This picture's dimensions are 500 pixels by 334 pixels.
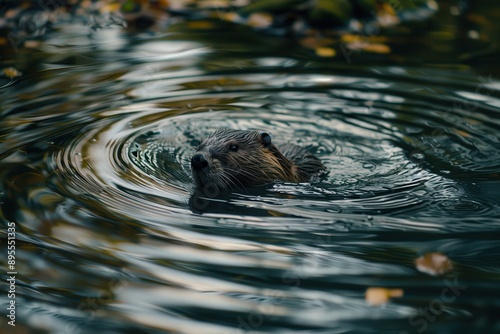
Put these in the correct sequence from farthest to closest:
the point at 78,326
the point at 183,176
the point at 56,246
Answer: the point at 183,176 < the point at 56,246 < the point at 78,326

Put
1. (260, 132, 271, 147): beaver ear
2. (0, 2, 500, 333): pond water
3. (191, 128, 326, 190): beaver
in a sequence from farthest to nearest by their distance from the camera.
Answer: (260, 132, 271, 147): beaver ear → (191, 128, 326, 190): beaver → (0, 2, 500, 333): pond water

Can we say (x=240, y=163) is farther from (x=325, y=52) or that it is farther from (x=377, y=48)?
(x=377, y=48)

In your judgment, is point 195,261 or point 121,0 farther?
point 121,0

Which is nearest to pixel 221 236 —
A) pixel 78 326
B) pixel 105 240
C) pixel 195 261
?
pixel 195 261

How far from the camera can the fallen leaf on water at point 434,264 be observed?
5.01 meters

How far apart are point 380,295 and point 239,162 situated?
2207 millimetres

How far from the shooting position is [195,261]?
5039 mm

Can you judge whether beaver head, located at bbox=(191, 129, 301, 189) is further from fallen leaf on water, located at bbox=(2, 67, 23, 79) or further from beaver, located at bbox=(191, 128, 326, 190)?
fallen leaf on water, located at bbox=(2, 67, 23, 79)

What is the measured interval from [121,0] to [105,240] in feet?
27.1

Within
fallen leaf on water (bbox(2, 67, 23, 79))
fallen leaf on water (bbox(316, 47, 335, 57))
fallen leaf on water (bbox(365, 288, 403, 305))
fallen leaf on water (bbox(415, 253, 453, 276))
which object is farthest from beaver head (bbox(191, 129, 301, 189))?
fallen leaf on water (bbox(316, 47, 335, 57))

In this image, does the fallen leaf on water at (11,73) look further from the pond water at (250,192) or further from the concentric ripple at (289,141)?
the concentric ripple at (289,141)

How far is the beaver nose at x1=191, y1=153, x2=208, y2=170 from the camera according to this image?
6055mm

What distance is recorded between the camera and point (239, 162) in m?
6.54

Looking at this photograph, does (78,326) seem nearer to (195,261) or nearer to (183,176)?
(195,261)
